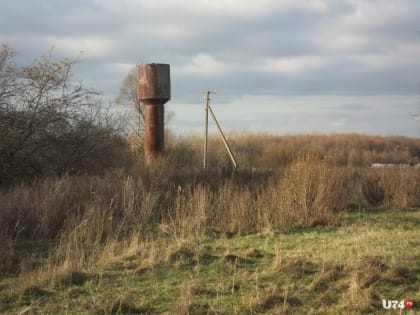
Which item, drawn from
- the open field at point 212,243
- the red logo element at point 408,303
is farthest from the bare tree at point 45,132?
the red logo element at point 408,303

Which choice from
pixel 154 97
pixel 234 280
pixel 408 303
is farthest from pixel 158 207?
pixel 408 303

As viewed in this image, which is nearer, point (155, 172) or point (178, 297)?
point (178, 297)

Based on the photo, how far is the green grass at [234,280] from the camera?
5.61m

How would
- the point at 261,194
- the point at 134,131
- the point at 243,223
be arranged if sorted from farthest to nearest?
1. the point at 134,131
2. the point at 261,194
3. the point at 243,223

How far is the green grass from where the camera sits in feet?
18.4

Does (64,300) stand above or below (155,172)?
below

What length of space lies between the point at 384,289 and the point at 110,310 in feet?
9.65

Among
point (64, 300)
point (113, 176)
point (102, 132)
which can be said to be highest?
point (102, 132)

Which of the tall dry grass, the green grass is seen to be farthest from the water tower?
the green grass

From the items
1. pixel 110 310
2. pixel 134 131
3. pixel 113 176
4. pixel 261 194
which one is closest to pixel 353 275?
pixel 110 310

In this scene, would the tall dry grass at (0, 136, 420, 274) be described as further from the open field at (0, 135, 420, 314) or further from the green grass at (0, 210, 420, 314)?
the green grass at (0, 210, 420, 314)

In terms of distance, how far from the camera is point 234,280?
6344 mm

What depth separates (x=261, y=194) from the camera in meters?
11.4

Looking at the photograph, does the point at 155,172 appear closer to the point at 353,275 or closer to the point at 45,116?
the point at 45,116
